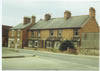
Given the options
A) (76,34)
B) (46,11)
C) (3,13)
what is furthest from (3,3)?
(76,34)

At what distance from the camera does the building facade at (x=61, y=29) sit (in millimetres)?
19469

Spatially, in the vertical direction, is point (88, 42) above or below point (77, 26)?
below

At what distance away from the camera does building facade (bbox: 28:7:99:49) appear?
766 inches

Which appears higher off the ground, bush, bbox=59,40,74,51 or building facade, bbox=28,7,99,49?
building facade, bbox=28,7,99,49

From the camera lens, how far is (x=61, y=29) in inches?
866

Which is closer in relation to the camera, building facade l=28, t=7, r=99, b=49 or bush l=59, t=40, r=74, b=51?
bush l=59, t=40, r=74, b=51

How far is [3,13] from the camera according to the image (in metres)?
11.1

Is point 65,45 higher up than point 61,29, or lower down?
lower down

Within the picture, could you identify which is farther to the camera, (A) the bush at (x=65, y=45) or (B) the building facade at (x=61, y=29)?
(B) the building facade at (x=61, y=29)

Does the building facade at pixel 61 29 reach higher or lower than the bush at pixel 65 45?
higher

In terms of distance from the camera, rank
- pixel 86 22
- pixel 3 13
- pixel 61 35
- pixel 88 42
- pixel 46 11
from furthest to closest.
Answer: pixel 61 35
pixel 86 22
pixel 88 42
pixel 46 11
pixel 3 13

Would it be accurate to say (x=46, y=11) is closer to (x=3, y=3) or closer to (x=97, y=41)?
(x=3, y=3)

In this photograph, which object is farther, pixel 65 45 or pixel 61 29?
pixel 61 29

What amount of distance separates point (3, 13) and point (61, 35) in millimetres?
11370
